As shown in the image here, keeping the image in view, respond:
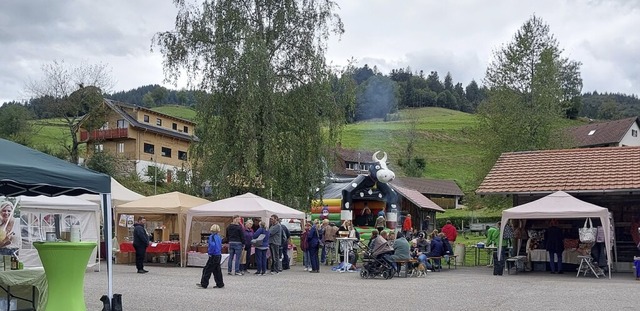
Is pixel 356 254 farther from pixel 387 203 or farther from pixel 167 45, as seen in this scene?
pixel 167 45

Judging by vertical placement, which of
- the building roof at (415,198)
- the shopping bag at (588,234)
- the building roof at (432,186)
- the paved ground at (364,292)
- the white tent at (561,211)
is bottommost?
the paved ground at (364,292)

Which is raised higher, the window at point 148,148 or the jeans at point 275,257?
the window at point 148,148

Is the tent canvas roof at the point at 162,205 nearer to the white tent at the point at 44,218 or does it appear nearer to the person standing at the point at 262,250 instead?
the white tent at the point at 44,218

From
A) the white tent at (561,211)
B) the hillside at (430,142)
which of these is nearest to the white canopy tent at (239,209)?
the white tent at (561,211)

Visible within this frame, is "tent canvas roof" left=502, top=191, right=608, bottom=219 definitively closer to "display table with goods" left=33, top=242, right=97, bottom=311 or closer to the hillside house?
the hillside house

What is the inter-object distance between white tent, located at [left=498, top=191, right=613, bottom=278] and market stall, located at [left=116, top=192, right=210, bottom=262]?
8977 mm

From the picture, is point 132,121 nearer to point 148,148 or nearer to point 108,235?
point 148,148

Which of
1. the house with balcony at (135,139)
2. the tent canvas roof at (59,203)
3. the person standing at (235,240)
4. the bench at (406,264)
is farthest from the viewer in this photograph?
the house with balcony at (135,139)

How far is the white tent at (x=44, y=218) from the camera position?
56.5 feet

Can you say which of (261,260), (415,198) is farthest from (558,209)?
(415,198)

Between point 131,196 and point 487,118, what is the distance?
21770mm

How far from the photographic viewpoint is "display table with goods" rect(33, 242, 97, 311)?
26.0 ft

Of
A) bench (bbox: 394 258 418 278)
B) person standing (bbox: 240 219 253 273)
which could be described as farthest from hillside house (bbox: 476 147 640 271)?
person standing (bbox: 240 219 253 273)

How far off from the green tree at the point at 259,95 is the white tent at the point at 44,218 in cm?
655
